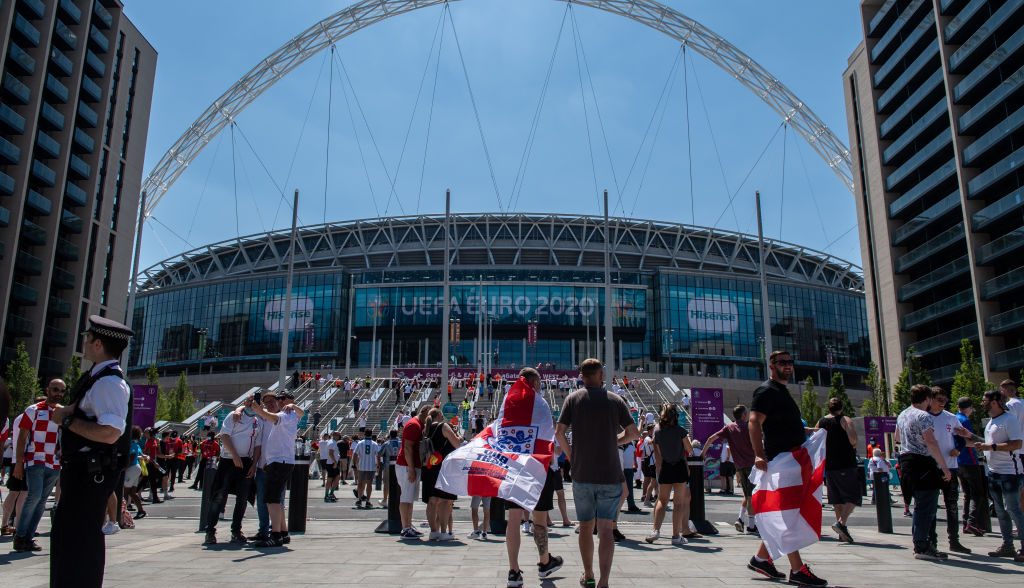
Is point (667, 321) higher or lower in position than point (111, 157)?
lower

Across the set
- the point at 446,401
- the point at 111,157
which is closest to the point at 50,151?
the point at 111,157

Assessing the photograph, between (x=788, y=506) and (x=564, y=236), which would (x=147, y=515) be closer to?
(x=788, y=506)

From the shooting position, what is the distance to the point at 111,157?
68.2 meters

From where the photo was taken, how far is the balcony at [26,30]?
57000 mm

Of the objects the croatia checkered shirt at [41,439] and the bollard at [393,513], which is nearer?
the croatia checkered shirt at [41,439]

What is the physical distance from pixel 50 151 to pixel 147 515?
2220 inches

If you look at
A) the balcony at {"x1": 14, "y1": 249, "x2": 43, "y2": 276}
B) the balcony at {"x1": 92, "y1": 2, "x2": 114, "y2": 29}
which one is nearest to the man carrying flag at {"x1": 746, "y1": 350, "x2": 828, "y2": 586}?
the balcony at {"x1": 14, "y1": 249, "x2": 43, "y2": 276}

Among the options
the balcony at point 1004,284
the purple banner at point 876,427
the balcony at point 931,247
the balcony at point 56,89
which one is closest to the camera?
the purple banner at point 876,427

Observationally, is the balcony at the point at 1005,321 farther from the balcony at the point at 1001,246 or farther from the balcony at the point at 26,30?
the balcony at the point at 26,30

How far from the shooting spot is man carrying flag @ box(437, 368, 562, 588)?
6.53 m

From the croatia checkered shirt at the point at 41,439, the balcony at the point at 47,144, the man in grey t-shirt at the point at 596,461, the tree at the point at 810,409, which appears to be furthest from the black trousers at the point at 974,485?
the balcony at the point at 47,144

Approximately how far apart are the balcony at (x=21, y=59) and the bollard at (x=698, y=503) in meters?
62.8

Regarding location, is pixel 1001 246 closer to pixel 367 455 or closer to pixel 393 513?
pixel 367 455

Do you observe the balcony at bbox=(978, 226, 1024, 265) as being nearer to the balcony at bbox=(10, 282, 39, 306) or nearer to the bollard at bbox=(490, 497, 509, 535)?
the bollard at bbox=(490, 497, 509, 535)
